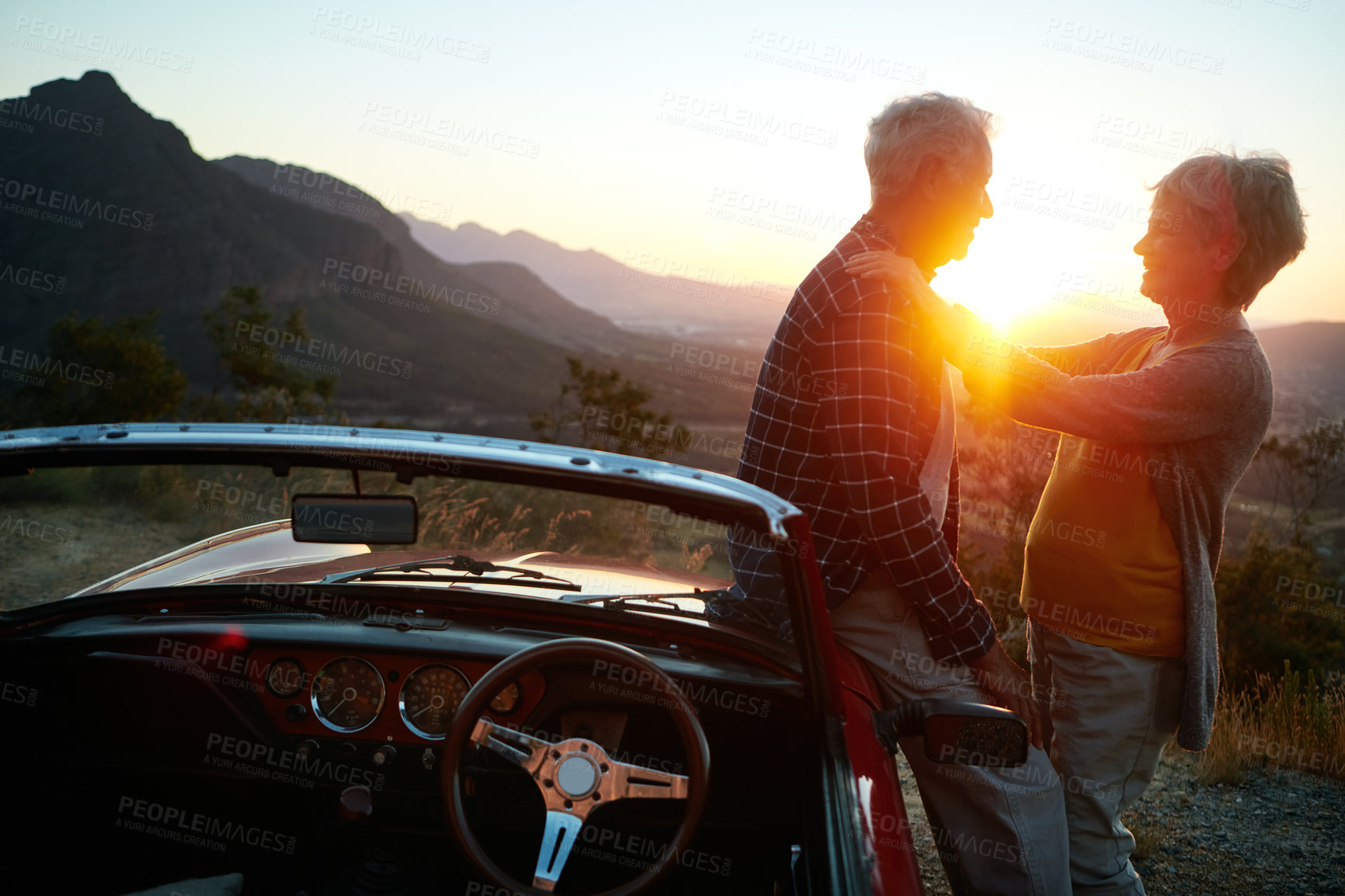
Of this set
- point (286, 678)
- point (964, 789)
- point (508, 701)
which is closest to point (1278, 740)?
point (964, 789)

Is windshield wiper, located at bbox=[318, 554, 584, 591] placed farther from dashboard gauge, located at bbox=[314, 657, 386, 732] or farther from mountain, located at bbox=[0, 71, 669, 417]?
mountain, located at bbox=[0, 71, 669, 417]

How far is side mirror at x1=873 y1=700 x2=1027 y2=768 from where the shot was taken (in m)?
1.73

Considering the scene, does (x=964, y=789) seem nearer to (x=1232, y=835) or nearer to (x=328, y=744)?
(x=328, y=744)

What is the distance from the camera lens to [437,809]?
7.19ft

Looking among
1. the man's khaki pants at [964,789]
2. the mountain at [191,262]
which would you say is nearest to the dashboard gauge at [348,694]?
the man's khaki pants at [964,789]

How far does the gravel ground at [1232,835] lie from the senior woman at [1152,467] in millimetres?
1457

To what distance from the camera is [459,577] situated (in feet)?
8.05

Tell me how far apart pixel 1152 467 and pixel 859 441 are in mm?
920

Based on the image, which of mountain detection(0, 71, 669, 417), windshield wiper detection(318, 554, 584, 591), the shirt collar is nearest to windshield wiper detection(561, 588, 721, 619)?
windshield wiper detection(318, 554, 584, 591)

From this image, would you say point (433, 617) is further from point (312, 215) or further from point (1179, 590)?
point (312, 215)

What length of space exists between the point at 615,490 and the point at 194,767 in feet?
5.10

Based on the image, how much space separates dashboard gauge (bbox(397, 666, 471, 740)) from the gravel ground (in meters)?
2.42

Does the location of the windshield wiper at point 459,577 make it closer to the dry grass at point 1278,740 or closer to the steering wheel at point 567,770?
the steering wheel at point 567,770

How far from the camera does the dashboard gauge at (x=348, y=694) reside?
2.22m
